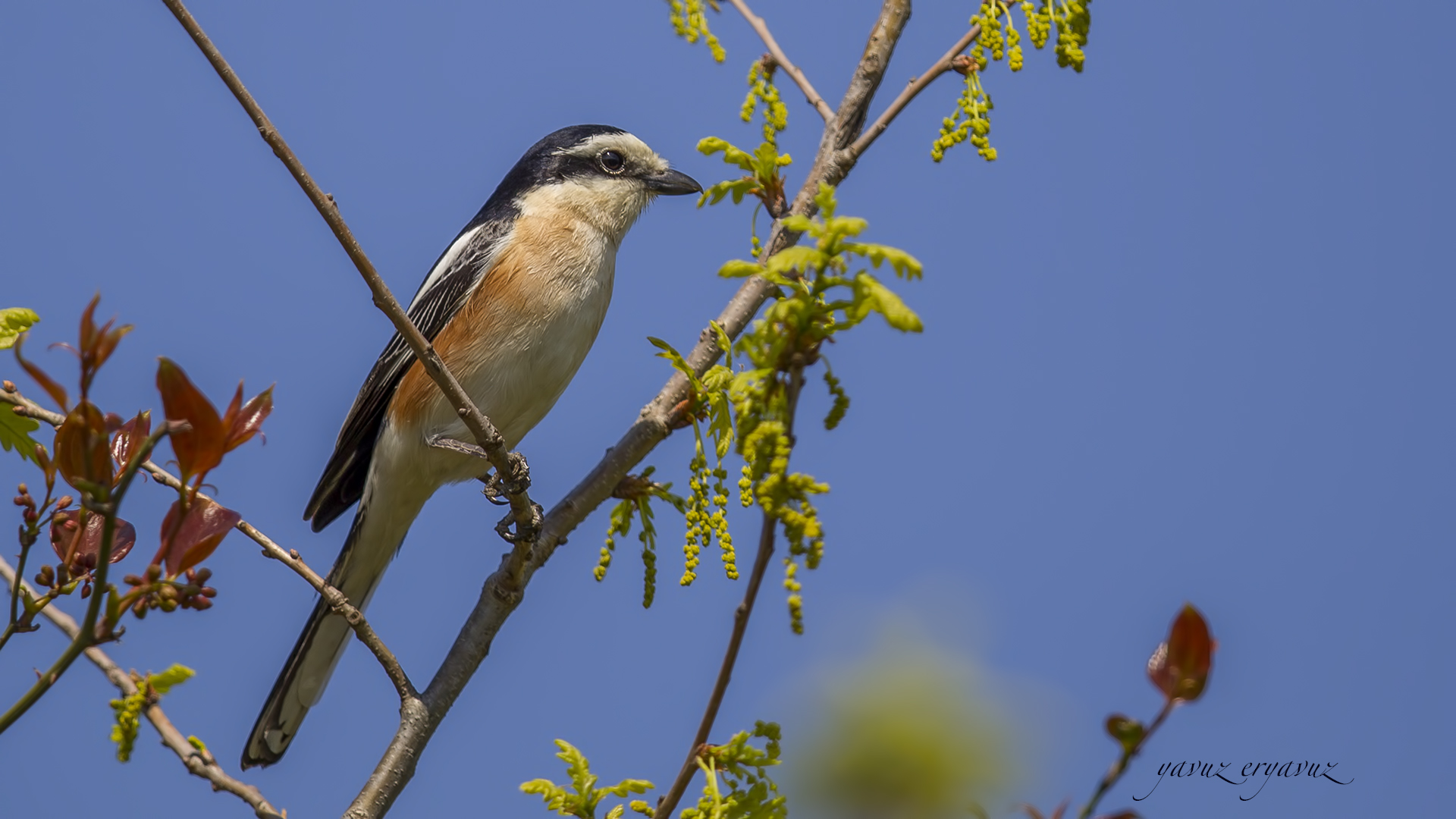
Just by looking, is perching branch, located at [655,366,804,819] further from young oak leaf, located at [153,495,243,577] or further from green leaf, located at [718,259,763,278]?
young oak leaf, located at [153,495,243,577]

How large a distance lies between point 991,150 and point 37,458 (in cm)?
225

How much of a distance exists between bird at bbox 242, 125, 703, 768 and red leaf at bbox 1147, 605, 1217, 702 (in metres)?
4.07

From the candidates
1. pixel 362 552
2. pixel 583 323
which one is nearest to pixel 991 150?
pixel 583 323

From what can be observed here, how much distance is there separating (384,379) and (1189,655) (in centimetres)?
463

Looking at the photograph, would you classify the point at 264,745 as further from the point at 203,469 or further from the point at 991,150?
the point at 991,150

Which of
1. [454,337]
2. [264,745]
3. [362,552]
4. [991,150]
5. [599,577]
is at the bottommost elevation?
[599,577]

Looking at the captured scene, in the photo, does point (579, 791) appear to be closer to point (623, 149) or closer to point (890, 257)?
point (890, 257)

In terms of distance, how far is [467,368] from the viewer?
558 cm

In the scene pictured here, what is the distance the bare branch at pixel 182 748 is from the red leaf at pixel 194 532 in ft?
2.06

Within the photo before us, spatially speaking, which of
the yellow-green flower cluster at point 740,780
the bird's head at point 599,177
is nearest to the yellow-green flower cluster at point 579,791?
the yellow-green flower cluster at point 740,780

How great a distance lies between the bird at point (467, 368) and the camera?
5.58 meters

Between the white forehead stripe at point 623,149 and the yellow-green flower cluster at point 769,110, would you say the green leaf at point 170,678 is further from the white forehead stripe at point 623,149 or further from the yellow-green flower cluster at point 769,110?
the white forehead stripe at point 623,149

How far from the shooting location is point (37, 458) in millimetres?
2557

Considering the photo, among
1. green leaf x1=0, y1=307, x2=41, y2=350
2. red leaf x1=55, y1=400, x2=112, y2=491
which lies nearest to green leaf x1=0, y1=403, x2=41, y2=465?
green leaf x1=0, y1=307, x2=41, y2=350
